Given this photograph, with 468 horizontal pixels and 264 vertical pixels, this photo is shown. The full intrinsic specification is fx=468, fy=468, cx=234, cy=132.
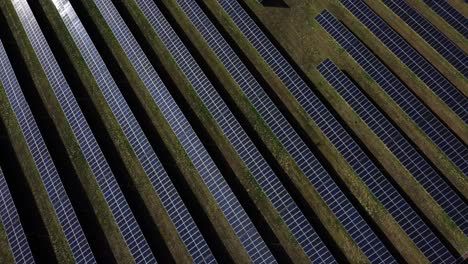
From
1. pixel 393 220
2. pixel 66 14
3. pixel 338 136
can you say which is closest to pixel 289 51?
pixel 338 136

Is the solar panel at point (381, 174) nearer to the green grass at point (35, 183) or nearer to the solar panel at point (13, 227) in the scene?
the green grass at point (35, 183)

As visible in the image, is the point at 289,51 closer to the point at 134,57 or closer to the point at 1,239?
the point at 134,57

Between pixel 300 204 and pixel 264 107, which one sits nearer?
pixel 300 204

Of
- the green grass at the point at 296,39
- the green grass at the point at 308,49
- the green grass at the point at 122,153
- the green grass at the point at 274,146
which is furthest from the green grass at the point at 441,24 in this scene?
the green grass at the point at 122,153

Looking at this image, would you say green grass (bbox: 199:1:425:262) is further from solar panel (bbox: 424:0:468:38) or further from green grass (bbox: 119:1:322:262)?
solar panel (bbox: 424:0:468:38)

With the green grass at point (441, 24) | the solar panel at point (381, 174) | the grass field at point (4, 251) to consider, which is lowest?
the solar panel at point (381, 174)

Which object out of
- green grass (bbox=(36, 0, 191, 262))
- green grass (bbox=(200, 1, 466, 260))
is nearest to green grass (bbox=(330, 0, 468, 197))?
green grass (bbox=(200, 1, 466, 260))
